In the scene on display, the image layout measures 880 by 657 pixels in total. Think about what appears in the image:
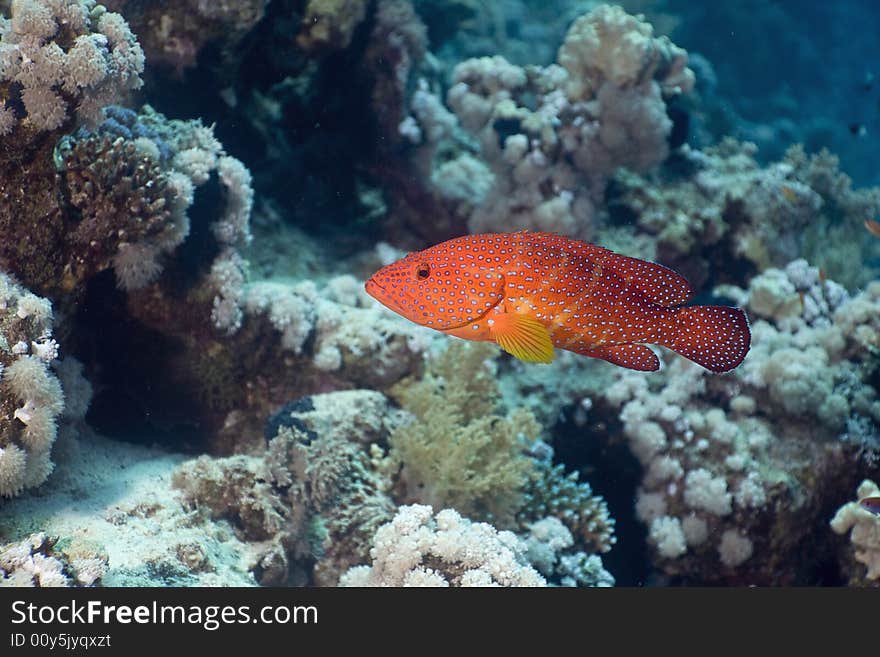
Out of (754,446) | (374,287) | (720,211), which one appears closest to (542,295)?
(374,287)

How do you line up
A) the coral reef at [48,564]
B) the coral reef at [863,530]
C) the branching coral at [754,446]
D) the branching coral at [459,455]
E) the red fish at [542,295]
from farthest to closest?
the branching coral at [754,446] < the coral reef at [863,530] < the branching coral at [459,455] < the red fish at [542,295] < the coral reef at [48,564]

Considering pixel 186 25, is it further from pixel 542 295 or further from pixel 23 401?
pixel 542 295

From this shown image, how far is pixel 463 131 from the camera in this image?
31.3ft

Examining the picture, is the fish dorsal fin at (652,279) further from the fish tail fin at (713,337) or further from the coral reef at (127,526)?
the coral reef at (127,526)

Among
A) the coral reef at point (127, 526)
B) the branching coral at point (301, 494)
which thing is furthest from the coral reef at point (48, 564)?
the branching coral at point (301, 494)

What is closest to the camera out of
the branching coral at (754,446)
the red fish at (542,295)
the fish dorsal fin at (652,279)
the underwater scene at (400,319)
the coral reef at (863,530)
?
the red fish at (542,295)

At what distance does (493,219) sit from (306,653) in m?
5.85

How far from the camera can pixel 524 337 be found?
310cm

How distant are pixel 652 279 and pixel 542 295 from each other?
2.13 feet

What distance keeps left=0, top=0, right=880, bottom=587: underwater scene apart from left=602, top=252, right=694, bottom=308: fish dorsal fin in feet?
0.06

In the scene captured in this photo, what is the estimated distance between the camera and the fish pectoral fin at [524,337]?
3.05 m

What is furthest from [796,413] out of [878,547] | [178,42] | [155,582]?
[178,42]

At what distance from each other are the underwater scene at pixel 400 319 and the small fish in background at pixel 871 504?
20mm

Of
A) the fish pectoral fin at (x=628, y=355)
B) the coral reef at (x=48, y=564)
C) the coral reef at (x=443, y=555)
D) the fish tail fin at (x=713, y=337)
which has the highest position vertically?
the fish tail fin at (x=713, y=337)
